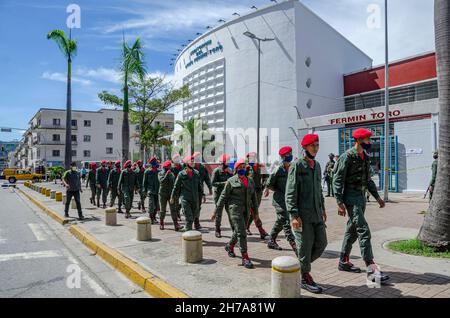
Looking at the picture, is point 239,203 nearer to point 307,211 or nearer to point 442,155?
point 307,211

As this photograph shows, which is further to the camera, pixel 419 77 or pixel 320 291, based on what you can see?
pixel 419 77

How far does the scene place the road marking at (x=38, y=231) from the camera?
883cm

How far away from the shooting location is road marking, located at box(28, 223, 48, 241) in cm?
883

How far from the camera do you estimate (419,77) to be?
24781mm

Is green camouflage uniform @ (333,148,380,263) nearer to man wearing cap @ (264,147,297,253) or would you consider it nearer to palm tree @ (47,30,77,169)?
man wearing cap @ (264,147,297,253)

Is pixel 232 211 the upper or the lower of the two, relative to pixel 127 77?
lower

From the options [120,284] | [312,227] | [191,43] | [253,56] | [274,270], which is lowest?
[120,284]

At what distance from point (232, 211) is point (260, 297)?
1.75 m

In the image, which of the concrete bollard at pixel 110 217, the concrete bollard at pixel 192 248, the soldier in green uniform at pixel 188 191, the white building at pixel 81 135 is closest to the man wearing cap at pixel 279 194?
the concrete bollard at pixel 192 248

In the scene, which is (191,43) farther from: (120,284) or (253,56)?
(120,284)

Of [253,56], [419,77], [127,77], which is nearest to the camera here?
[127,77]

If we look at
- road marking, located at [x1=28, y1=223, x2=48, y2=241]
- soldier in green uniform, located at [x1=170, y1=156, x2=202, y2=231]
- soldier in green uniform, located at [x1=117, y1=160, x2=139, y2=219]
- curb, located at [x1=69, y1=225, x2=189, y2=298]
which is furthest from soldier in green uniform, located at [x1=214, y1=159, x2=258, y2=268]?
soldier in green uniform, located at [x1=117, y1=160, x2=139, y2=219]

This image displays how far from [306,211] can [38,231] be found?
8319 millimetres

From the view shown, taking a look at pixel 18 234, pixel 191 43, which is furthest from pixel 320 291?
pixel 191 43
